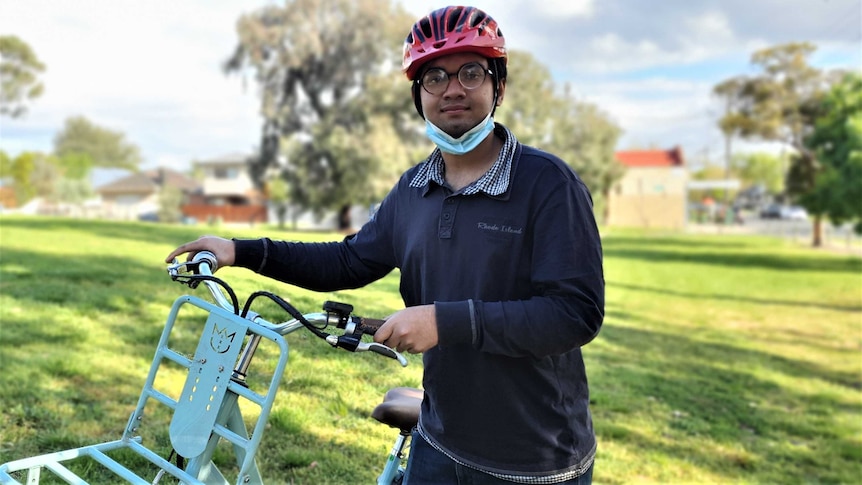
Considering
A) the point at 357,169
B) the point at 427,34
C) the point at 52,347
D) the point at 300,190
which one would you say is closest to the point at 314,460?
the point at 427,34

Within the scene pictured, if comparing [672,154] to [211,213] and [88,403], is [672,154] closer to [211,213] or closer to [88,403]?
[211,213]

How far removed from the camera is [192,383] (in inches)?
94.1

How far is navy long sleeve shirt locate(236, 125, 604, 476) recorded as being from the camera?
82.2 inches

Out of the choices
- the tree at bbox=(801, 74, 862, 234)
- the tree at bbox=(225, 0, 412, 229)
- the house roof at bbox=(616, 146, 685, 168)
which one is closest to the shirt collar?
the tree at bbox=(801, 74, 862, 234)

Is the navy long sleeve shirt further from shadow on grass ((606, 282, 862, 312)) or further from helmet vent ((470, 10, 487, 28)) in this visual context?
shadow on grass ((606, 282, 862, 312))

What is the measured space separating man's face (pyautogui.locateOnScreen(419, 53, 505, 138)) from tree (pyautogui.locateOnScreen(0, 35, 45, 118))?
35553 mm

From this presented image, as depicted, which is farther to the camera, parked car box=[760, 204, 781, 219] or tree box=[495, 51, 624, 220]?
parked car box=[760, 204, 781, 219]

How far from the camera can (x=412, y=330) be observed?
6.72 ft

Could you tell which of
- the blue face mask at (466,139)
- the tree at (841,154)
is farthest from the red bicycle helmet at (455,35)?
the tree at (841,154)

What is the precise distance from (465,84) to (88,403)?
12.2 ft

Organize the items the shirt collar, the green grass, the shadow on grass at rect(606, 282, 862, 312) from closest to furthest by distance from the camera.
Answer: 1. the shirt collar
2. the green grass
3. the shadow on grass at rect(606, 282, 862, 312)

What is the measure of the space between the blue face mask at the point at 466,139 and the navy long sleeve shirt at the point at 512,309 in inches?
3.0

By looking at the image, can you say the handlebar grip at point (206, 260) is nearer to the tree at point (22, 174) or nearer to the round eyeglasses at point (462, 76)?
the round eyeglasses at point (462, 76)

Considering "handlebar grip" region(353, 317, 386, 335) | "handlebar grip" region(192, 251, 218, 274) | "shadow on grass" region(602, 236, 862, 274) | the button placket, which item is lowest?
"shadow on grass" region(602, 236, 862, 274)
